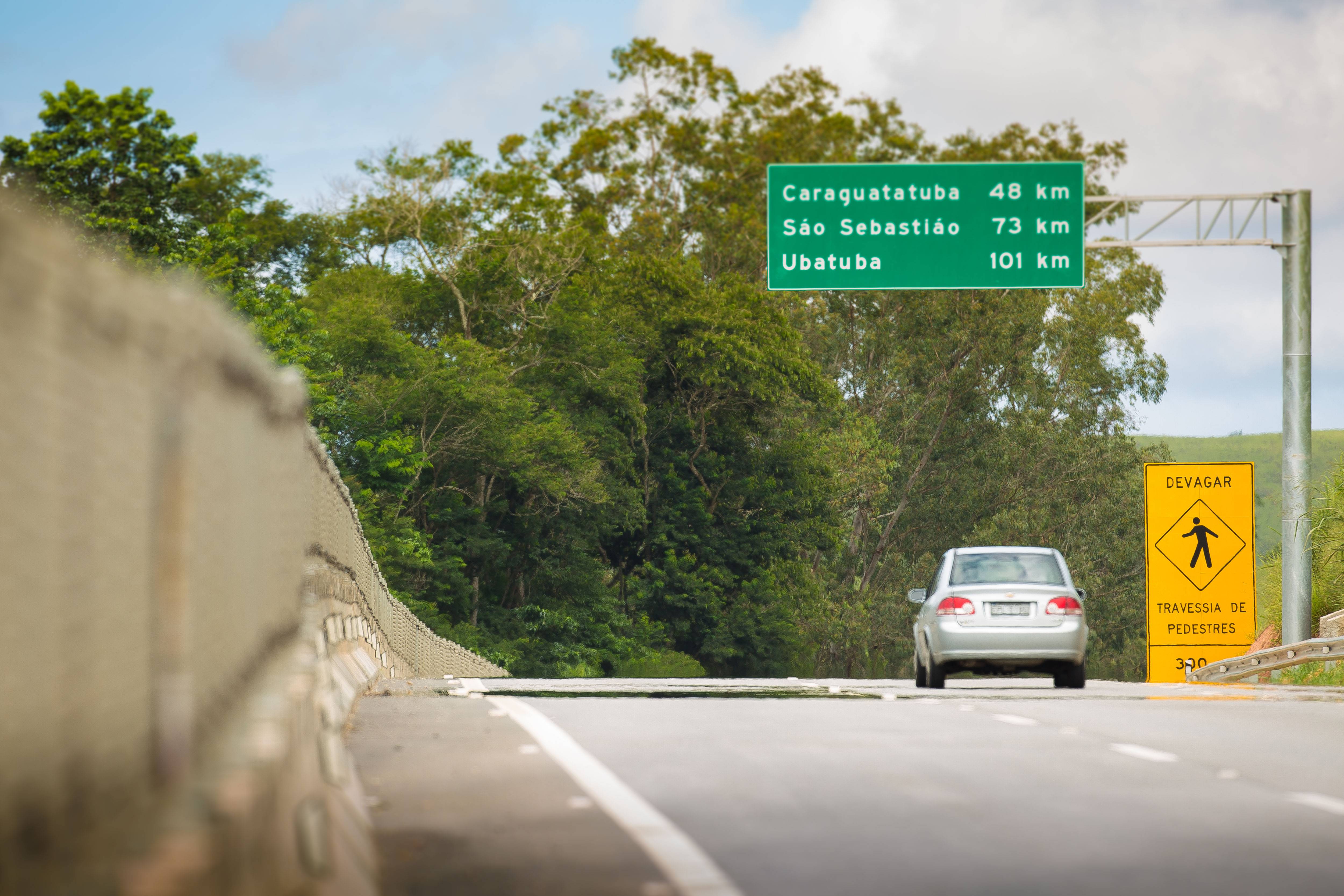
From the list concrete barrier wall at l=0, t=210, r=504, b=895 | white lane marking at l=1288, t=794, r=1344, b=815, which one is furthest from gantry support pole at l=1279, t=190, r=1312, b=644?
concrete barrier wall at l=0, t=210, r=504, b=895

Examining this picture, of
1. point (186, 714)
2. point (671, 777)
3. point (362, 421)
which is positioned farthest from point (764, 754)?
point (362, 421)

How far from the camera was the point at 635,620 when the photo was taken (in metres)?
59.4

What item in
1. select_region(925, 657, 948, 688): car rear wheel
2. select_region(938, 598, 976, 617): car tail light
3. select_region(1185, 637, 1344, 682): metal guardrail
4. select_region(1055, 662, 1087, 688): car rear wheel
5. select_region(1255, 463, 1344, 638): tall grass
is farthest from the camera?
select_region(1255, 463, 1344, 638): tall grass

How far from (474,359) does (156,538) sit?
47289 millimetres

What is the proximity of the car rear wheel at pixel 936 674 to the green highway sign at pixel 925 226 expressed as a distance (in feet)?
35.8

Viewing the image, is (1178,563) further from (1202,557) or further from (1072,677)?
(1072,677)

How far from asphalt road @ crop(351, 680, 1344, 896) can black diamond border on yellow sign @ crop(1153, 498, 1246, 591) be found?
11079 millimetres

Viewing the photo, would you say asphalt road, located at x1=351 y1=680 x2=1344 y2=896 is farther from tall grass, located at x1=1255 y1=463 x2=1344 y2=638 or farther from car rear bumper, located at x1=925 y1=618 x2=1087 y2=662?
tall grass, located at x1=1255 y1=463 x2=1344 y2=638

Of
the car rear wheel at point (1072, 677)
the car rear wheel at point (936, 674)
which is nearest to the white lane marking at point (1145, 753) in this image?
the car rear wheel at point (936, 674)

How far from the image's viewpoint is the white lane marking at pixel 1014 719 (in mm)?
12586

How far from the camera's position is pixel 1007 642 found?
18578 millimetres

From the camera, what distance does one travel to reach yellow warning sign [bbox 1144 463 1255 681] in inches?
982

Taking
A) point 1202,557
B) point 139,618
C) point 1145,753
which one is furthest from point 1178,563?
point 139,618

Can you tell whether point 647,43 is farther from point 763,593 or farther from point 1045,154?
point 763,593
